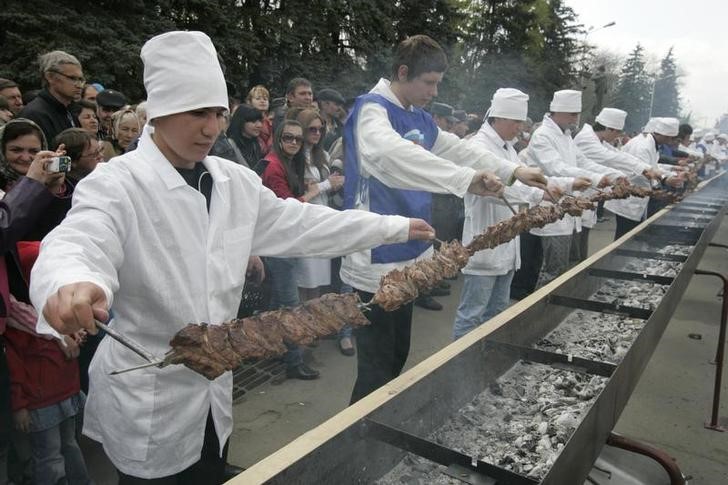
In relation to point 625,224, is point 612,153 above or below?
above

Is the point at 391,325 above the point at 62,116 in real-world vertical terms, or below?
below

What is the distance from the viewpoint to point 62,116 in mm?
4691

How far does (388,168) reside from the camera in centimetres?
330

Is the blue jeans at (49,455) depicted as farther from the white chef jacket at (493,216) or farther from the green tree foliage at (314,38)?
the green tree foliage at (314,38)

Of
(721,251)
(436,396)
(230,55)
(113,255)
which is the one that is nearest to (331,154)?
(436,396)

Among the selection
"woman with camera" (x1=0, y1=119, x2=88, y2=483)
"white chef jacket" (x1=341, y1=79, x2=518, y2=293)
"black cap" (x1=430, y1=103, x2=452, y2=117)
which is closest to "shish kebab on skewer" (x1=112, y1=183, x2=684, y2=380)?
"white chef jacket" (x1=341, y1=79, x2=518, y2=293)

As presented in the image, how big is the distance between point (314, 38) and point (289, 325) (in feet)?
70.1

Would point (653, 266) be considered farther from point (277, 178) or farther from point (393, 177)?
point (277, 178)

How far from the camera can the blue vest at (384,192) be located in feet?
11.4

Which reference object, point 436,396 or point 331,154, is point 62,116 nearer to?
point 331,154

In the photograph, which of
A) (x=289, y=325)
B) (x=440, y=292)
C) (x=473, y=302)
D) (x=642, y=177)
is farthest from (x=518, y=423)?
(x=642, y=177)

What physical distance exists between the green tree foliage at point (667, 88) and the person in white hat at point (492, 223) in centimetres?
7090

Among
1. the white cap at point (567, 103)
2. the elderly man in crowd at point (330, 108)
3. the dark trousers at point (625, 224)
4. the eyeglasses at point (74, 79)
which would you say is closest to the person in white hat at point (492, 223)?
the white cap at point (567, 103)

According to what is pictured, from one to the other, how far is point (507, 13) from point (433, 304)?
3345 cm
